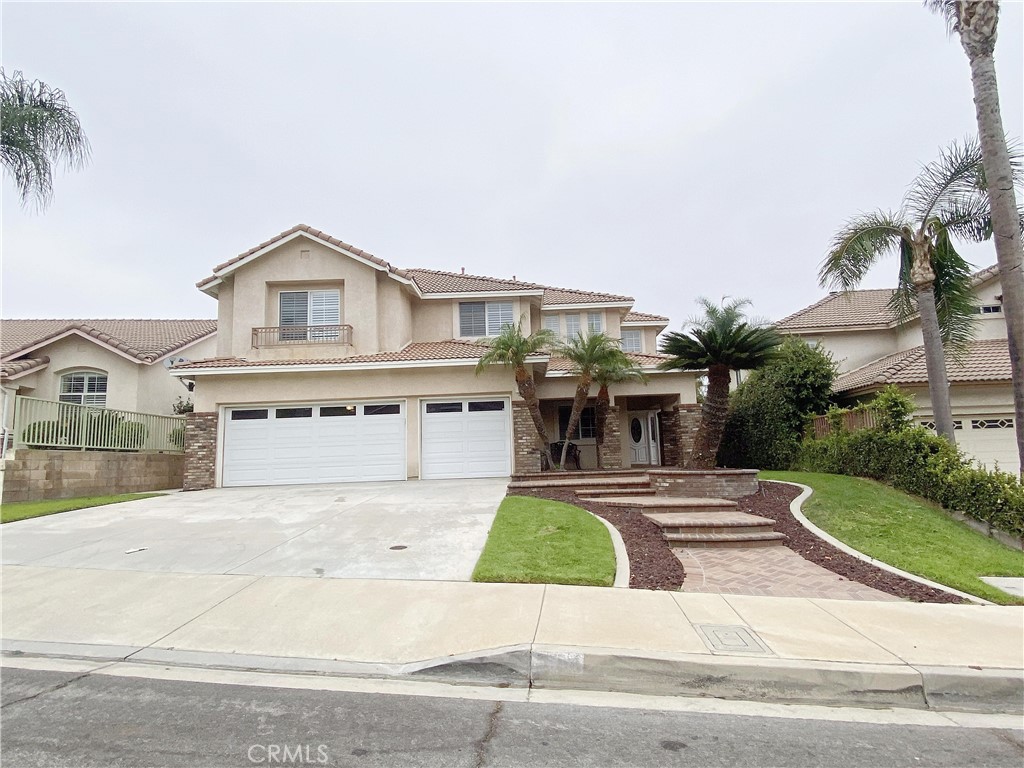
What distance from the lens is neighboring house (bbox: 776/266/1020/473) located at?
14789 mm

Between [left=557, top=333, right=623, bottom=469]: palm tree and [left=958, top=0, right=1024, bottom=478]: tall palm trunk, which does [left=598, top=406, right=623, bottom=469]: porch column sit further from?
[left=958, top=0, right=1024, bottom=478]: tall palm trunk

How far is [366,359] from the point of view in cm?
1591

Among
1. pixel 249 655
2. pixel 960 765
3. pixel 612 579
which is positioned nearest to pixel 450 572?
pixel 612 579

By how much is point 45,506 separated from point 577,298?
1615cm

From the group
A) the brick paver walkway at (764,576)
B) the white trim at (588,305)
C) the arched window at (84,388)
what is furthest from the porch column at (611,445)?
the arched window at (84,388)

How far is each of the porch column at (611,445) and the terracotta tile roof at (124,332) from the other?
1564 cm

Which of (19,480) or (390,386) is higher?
(390,386)

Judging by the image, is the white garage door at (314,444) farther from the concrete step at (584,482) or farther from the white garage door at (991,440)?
the white garage door at (991,440)

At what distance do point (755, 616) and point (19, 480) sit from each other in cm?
1494

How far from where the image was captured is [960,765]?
3.37 meters

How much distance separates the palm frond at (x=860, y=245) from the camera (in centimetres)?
1257

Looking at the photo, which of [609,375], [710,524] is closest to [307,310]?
[609,375]

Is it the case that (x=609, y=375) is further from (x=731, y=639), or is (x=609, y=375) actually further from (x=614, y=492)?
(x=731, y=639)

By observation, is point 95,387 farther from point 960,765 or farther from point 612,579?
point 960,765
